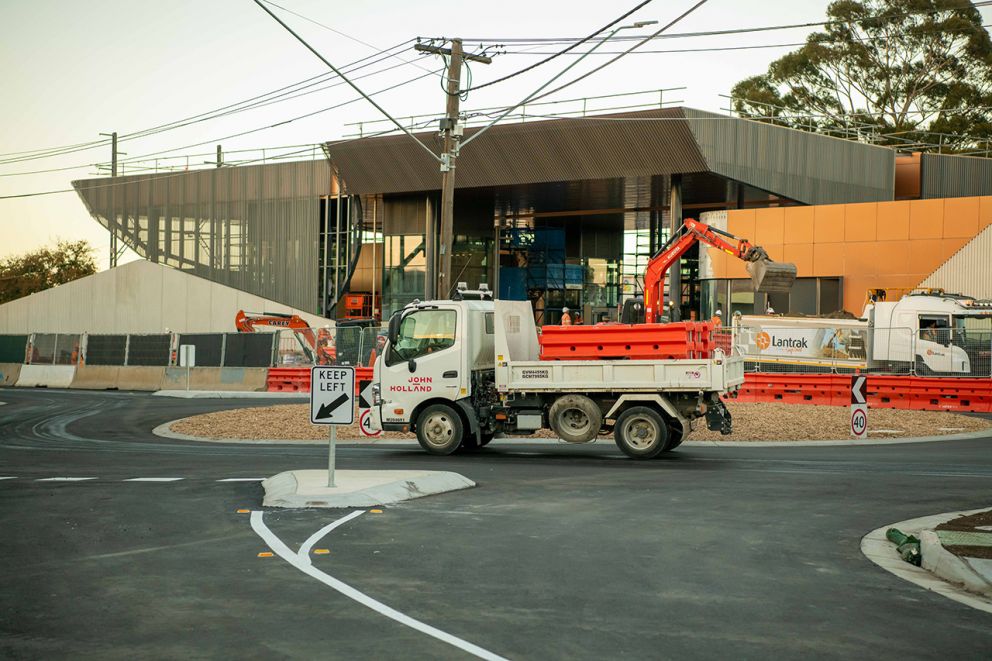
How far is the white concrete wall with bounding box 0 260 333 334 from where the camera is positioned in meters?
59.3

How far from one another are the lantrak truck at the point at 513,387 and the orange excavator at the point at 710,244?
26.1ft

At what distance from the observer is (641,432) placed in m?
17.9

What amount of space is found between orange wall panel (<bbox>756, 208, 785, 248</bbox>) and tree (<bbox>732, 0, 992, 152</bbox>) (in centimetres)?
1945

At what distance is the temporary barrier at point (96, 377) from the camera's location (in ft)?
151

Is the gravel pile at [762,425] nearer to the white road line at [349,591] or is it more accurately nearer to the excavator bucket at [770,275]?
the excavator bucket at [770,275]

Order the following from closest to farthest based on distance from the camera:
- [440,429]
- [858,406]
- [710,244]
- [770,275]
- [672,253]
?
[440,429] → [858,406] → [672,253] → [710,244] → [770,275]

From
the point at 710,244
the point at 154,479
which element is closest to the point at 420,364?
the point at 154,479

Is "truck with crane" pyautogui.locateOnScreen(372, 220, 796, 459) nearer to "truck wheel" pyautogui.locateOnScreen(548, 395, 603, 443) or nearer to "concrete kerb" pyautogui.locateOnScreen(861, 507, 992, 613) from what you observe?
"truck wheel" pyautogui.locateOnScreen(548, 395, 603, 443)

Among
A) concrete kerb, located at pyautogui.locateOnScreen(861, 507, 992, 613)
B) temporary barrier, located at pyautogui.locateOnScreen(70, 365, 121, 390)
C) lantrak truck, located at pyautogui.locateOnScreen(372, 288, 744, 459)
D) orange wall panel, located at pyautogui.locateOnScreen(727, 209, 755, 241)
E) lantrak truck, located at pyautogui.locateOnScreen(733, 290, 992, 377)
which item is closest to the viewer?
concrete kerb, located at pyautogui.locateOnScreen(861, 507, 992, 613)

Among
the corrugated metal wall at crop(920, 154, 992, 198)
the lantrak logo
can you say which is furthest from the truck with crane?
the corrugated metal wall at crop(920, 154, 992, 198)

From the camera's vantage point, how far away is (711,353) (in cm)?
1794

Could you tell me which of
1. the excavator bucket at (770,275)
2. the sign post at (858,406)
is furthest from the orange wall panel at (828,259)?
the sign post at (858,406)

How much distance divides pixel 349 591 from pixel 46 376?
44657 millimetres

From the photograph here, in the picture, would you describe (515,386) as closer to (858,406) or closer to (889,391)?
(858,406)
